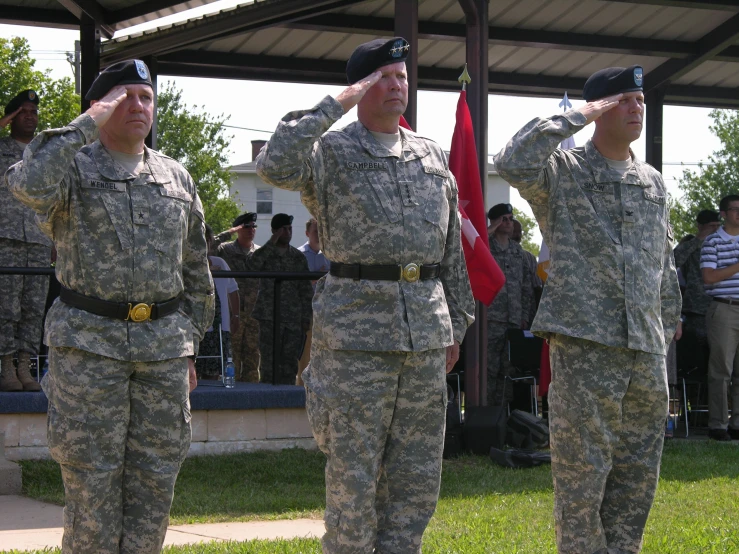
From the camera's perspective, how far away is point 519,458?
8977mm

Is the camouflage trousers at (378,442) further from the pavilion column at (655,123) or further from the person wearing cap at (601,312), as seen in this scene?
the pavilion column at (655,123)

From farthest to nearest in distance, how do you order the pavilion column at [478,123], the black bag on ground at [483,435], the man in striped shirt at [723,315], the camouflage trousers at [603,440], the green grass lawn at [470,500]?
1. the man in striped shirt at [723,315]
2. the pavilion column at [478,123]
3. the black bag on ground at [483,435]
4. the green grass lawn at [470,500]
5. the camouflage trousers at [603,440]

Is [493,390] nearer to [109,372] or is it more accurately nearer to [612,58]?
[612,58]

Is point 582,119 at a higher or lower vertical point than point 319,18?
lower

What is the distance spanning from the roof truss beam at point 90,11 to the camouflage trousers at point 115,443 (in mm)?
6402

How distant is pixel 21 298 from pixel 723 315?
632 centimetres

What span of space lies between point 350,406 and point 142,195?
1189mm

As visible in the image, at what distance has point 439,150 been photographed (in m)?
4.95

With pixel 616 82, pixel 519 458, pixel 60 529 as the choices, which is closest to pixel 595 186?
pixel 616 82

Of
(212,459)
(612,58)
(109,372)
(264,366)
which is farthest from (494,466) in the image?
(612,58)

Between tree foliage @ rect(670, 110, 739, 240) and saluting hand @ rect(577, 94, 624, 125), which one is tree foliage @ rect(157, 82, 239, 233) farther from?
saluting hand @ rect(577, 94, 624, 125)

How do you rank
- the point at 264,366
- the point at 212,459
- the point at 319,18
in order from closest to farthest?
the point at 212,459, the point at 319,18, the point at 264,366

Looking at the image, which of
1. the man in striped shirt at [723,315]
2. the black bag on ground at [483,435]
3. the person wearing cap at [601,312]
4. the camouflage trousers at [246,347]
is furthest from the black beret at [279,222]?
the person wearing cap at [601,312]

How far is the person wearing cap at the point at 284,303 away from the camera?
1174cm
